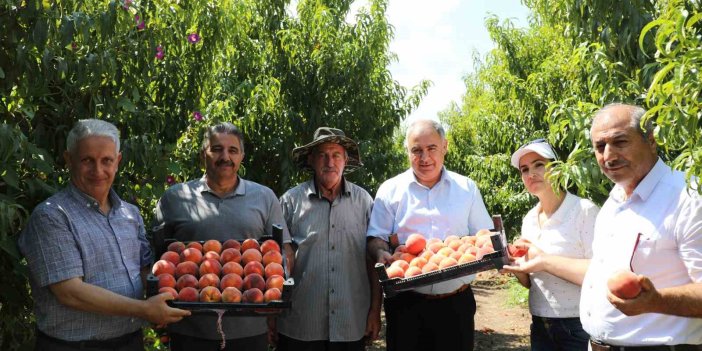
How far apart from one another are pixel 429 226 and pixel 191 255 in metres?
1.43

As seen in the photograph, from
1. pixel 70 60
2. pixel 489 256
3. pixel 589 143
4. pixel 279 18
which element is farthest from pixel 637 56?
pixel 279 18

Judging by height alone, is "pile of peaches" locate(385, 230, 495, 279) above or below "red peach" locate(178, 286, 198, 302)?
above

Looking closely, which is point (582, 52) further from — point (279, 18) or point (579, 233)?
point (279, 18)

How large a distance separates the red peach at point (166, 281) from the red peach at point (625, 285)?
6.08ft

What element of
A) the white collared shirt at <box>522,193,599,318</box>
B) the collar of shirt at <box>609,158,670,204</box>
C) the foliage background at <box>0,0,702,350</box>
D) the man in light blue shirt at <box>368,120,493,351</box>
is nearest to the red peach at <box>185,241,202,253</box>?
the foliage background at <box>0,0,702,350</box>

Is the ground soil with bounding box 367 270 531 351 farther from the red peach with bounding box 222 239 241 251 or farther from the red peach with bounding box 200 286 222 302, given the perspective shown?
the red peach with bounding box 200 286 222 302

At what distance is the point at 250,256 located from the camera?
3.11 meters

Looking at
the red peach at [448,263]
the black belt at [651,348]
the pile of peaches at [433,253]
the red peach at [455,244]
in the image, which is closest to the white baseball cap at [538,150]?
the pile of peaches at [433,253]

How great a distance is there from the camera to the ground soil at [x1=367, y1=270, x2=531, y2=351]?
8.62 meters

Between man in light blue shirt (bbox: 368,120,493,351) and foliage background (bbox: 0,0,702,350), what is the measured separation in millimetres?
651

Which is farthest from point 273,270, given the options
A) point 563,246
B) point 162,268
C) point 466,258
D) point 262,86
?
point 262,86

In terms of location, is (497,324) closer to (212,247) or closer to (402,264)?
(402,264)

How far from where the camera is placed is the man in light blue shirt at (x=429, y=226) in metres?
3.64

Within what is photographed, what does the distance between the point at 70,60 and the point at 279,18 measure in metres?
5.29
